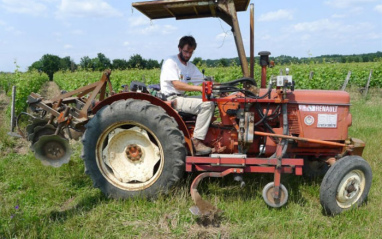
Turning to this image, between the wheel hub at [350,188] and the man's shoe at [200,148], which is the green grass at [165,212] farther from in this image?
the man's shoe at [200,148]

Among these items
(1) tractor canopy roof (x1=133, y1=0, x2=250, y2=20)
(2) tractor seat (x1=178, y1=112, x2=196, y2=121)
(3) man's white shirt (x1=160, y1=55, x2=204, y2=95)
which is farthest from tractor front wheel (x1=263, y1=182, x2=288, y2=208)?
(1) tractor canopy roof (x1=133, y1=0, x2=250, y2=20)

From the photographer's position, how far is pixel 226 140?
389 centimetres

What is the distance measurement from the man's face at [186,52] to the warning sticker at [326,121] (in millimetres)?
1709

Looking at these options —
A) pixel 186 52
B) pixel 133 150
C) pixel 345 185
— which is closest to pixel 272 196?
pixel 345 185

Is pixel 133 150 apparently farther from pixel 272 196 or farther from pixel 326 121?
pixel 326 121

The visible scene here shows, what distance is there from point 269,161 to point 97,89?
2246mm

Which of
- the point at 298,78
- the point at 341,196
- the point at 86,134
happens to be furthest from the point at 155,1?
the point at 298,78

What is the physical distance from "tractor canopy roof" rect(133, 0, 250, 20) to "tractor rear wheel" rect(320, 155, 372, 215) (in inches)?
84.2

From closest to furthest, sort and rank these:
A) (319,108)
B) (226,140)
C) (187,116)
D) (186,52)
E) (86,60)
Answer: (319,108), (226,140), (187,116), (186,52), (86,60)

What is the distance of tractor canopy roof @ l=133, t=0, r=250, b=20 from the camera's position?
3.61m

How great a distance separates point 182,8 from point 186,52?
20.6 inches

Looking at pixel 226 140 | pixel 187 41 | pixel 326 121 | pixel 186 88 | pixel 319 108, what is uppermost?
pixel 187 41

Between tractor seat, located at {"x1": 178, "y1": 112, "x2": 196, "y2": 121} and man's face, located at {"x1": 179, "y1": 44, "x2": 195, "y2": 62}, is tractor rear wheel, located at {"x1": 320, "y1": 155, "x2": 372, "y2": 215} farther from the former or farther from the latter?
man's face, located at {"x1": 179, "y1": 44, "x2": 195, "y2": 62}

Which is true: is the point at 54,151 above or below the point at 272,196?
above
